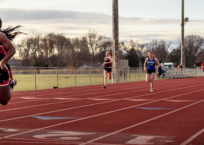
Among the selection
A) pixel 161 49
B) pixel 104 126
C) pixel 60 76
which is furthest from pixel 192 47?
pixel 104 126

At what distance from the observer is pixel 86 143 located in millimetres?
4895

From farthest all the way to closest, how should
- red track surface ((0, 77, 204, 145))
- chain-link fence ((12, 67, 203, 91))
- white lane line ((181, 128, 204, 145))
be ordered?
chain-link fence ((12, 67, 203, 91)) < red track surface ((0, 77, 204, 145)) < white lane line ((181, 128, 204, 145))

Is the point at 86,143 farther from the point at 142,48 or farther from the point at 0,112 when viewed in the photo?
the point at 142,48

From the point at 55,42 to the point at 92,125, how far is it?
243ft

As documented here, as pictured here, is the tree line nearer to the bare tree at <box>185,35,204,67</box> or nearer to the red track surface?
the bare tree at <box>185,35,204,67</box>

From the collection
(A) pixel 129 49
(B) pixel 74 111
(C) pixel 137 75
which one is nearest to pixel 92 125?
(B) pixel 74 111

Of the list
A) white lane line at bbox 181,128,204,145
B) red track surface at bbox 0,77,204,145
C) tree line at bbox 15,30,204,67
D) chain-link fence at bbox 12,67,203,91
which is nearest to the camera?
white lane line at bbox 181,128,204,145

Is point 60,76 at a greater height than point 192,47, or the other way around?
point 192,47

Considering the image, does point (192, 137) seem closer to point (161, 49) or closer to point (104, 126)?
point (104, 126)

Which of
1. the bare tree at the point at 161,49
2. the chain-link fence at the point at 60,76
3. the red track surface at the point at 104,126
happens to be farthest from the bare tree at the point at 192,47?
the red track surface at the point at 104,126

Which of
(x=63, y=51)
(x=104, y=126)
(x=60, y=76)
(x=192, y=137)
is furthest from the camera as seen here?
(x=63, y=51)

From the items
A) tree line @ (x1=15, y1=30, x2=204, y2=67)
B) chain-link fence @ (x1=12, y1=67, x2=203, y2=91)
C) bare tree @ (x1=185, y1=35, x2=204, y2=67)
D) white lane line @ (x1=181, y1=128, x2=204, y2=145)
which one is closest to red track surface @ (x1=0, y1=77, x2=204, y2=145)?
white lane line @ (x1=181, y1=128, x2=204, y2=145)

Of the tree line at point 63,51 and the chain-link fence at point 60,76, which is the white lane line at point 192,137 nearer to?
the chain-link fence at point 60,76

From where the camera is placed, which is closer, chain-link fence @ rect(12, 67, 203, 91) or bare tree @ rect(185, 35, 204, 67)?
chain-link fence @ rect(12, 67, 203, 91)
